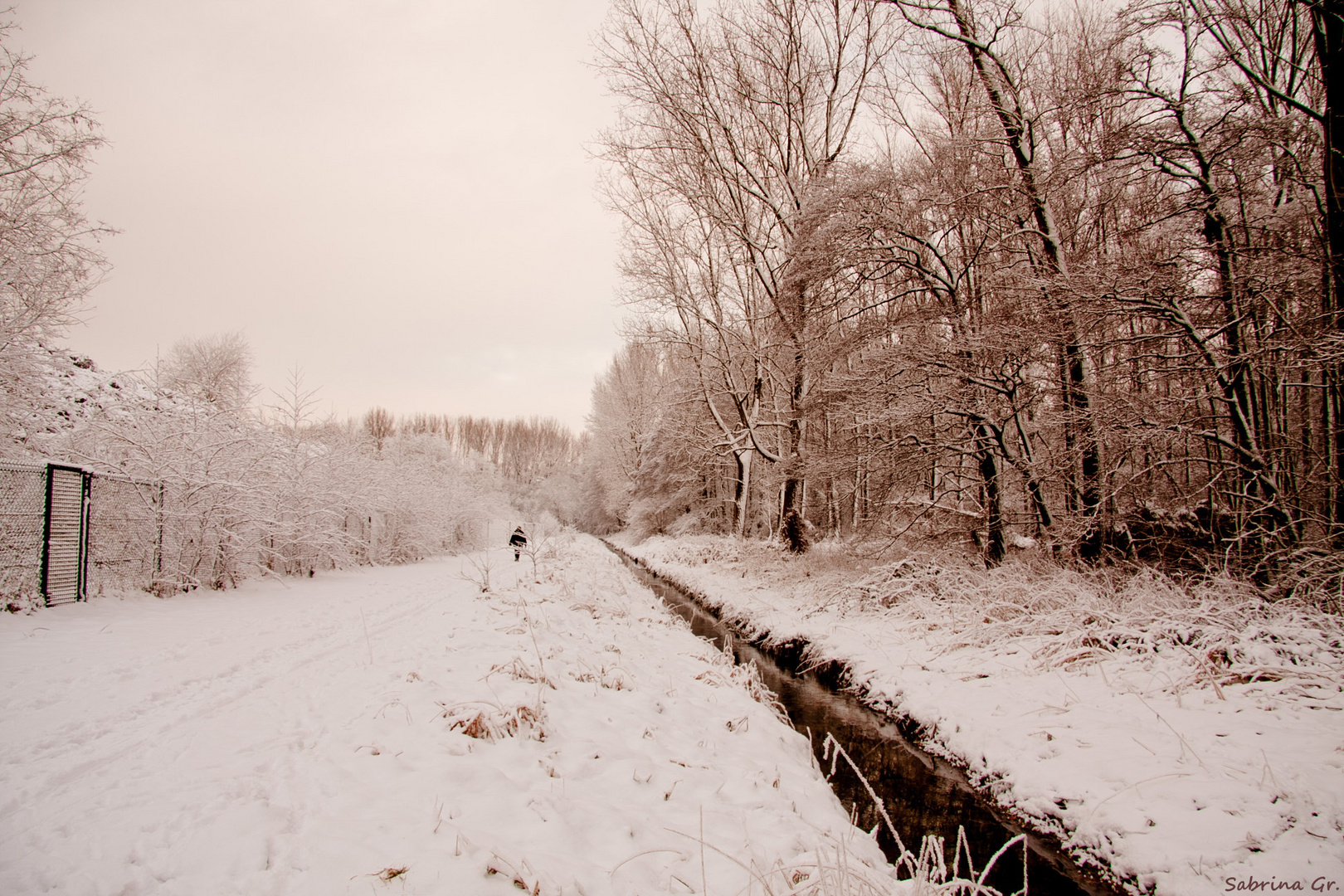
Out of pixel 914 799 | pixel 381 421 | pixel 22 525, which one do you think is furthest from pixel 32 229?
pixel 381 421

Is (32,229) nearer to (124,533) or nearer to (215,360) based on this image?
(124,533)

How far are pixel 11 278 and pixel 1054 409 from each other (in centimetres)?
1596

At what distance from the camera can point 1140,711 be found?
3814 mm

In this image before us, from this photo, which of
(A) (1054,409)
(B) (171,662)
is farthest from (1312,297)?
(B) (171,662)

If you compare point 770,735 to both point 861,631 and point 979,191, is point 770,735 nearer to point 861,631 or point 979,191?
point 861,631

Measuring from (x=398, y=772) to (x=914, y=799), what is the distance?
3.53m

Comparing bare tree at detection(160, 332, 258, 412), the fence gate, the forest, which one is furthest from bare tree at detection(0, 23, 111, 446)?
bare tree at detection(160, 332, 258, 412)

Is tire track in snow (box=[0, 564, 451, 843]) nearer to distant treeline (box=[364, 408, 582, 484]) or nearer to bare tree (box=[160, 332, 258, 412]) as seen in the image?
bare tree (box=[160, 332, 258, 412])

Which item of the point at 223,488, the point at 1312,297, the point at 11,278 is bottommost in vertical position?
the point at 223,488

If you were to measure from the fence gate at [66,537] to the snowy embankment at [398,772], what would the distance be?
1.44m

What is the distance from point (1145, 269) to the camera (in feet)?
18.5

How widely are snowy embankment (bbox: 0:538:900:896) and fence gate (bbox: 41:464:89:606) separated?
1439mm

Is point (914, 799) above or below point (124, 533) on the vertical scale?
below

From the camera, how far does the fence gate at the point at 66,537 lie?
7.42 meters
